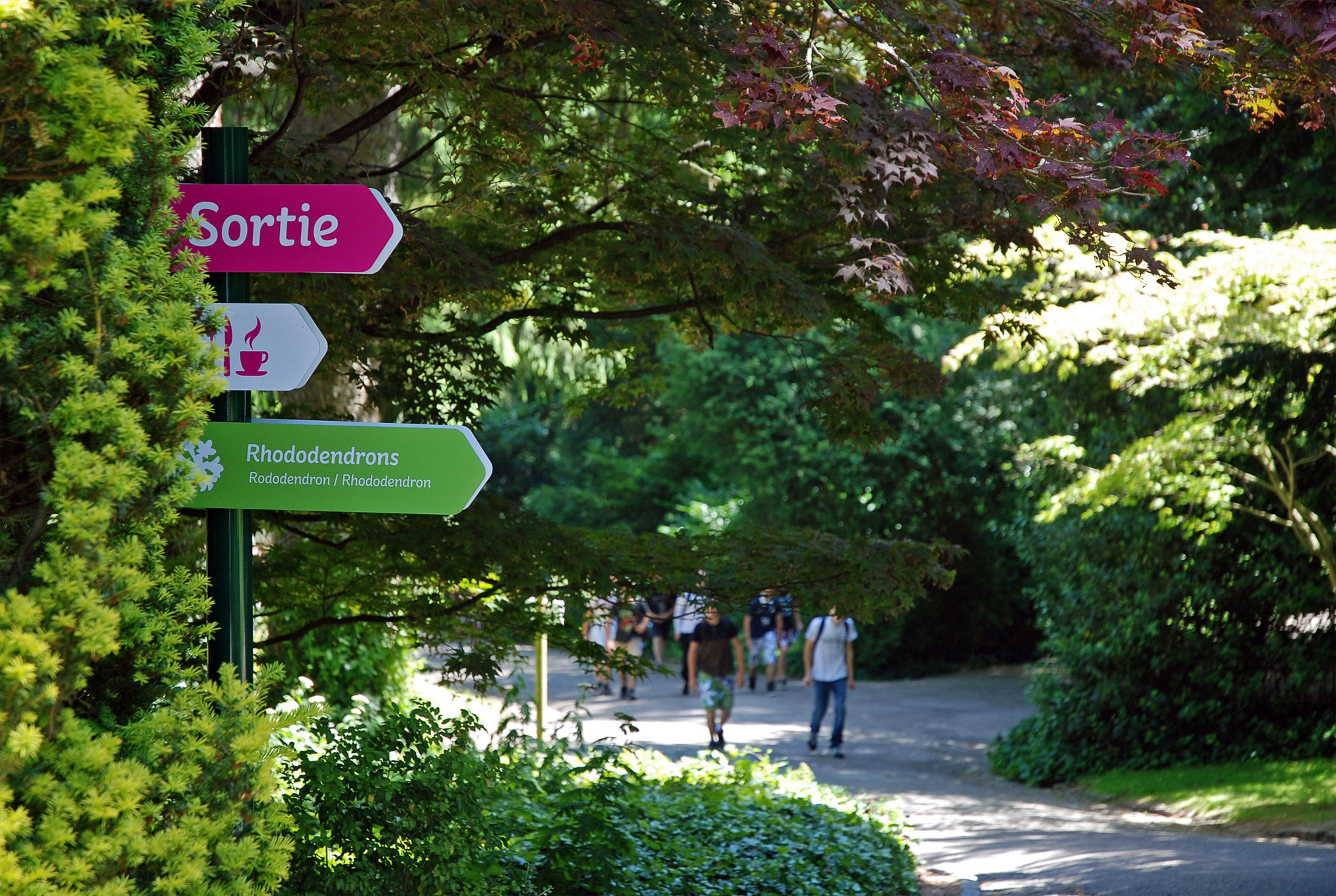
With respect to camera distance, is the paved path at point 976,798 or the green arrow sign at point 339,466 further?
the paved path at point 976,798

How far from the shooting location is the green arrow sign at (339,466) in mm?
2789

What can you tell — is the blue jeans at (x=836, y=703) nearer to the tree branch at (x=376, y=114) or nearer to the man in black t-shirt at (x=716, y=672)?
the man in black t-shirt at (x=716, y=672)

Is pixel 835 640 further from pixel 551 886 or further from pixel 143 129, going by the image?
pixel 143 129

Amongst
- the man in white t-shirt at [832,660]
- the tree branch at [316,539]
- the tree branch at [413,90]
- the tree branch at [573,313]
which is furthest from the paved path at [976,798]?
the tree branch at [413,90]

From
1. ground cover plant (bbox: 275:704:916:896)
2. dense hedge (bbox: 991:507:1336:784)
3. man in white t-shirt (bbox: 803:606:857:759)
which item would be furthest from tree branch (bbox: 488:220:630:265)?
dense hedge (bbox: 991:507:1336:784)

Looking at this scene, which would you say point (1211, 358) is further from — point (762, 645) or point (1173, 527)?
point (762, 645)

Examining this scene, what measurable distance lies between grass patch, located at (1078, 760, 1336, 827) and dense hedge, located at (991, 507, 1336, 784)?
43 cm

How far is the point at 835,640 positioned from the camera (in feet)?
39.2

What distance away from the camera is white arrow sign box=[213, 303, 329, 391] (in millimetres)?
2941

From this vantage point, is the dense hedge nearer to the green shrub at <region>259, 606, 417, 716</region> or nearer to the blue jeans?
the blue jeans

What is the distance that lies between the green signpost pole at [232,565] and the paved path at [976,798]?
5.42 metres

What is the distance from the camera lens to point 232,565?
3053 mm

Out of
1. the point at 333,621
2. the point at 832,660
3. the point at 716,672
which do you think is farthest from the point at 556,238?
the point at 832,660

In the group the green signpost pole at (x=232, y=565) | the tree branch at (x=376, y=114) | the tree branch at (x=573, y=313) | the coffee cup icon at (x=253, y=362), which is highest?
the tree branch at (x=376, y=114)
